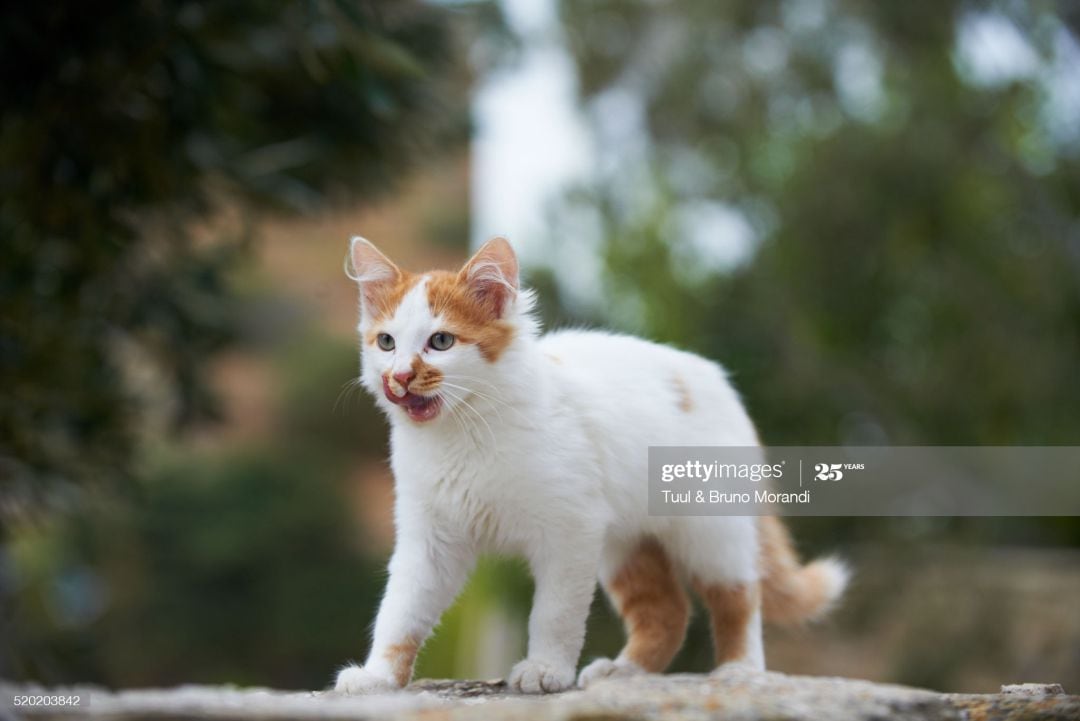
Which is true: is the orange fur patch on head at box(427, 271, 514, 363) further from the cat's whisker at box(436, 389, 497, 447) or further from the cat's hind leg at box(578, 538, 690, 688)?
the cat's hind leg at box(578, 538, 690, 688)

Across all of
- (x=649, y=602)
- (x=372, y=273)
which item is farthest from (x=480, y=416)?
(x=649, y=602)

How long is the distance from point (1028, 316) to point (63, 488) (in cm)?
803

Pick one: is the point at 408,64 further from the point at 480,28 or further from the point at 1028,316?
the point at 1028,316

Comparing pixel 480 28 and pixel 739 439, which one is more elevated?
pixel 480 28

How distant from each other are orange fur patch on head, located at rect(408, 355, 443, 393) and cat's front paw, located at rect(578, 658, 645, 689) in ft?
2.67

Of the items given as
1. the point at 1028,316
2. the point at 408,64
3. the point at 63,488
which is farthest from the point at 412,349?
the point at 1028,316

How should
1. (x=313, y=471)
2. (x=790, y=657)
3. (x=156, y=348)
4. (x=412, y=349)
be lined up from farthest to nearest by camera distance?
(x=313, y=471) < (x=790, y=657) < (x=156, y=348) < (x=412, y=349)

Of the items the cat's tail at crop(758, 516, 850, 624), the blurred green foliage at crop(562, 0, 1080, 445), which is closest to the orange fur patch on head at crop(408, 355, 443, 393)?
the cat's tail at crop(758, 516, 850, 624)

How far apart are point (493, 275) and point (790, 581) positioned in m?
1.31

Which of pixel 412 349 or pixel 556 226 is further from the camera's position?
pixel 556 226

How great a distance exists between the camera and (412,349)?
260cm

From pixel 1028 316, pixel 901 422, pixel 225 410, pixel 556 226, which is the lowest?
pixel 225 410

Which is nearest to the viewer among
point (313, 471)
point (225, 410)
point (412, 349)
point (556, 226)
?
point (412, 349)

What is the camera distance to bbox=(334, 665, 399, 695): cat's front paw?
104 inches
